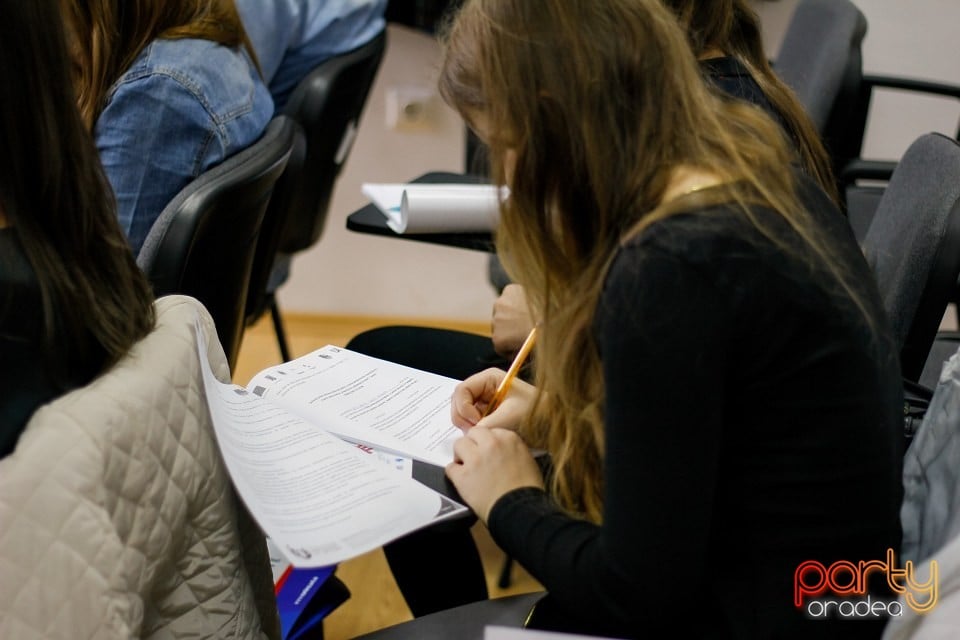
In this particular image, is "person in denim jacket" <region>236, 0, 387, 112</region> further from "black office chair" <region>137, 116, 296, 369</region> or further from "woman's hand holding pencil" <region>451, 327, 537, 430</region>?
"woman's hand holding pencil" <region>451, 327, 537, 430</region>

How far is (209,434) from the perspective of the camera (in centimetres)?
77

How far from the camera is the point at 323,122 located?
1.73 meters

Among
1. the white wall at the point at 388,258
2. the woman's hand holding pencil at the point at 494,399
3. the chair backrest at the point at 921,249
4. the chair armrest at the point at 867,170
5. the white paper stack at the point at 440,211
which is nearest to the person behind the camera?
the woman's hand holding pencil at the point at 494,399

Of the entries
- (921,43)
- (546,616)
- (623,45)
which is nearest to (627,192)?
(623,45)

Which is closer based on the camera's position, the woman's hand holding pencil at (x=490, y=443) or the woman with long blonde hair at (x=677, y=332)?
the woman with long blonde hair at (x=677, y=332)

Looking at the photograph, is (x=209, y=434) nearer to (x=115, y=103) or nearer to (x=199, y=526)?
(x=199, y=526)

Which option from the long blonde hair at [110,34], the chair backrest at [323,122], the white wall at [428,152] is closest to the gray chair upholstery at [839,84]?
the white wall at [428,152]

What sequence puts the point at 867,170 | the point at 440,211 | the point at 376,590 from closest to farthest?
the point at 440,211 → the point at 376,590 → the point at 867,170

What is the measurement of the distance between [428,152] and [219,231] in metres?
1.40

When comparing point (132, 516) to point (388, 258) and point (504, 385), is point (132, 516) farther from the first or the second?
point (388, 258)

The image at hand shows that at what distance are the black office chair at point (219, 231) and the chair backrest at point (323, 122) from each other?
1.24 ft

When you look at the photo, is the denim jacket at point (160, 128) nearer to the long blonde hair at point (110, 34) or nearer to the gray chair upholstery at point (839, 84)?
the long blonde hair at point (110, 34)

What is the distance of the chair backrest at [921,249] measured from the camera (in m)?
1.02

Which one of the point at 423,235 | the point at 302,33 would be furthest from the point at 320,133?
the point at 423,235
